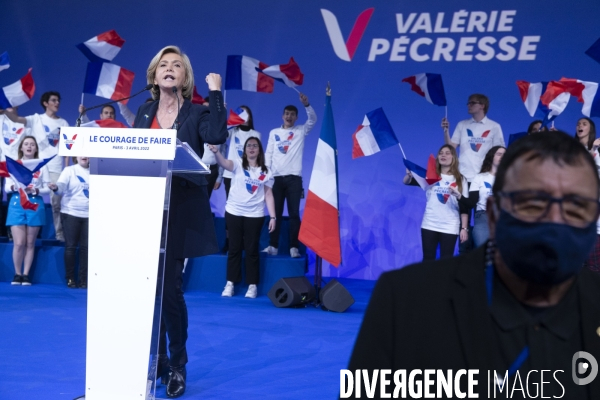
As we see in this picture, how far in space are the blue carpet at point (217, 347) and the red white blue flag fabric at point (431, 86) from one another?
268 cm

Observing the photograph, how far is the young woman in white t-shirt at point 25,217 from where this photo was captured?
7.76 meters

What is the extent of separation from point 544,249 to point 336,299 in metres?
5.80

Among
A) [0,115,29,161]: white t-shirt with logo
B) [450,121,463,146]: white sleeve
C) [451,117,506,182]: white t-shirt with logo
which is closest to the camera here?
[451,117,506,182]: white t-shirt with logo

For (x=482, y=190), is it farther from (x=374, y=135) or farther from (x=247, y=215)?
(x=247, y=215)

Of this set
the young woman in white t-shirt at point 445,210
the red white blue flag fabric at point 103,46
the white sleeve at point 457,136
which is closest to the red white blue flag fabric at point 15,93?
the red white blue flag fabric at point 103,46

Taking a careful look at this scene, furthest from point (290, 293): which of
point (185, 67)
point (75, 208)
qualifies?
point (185, 67)

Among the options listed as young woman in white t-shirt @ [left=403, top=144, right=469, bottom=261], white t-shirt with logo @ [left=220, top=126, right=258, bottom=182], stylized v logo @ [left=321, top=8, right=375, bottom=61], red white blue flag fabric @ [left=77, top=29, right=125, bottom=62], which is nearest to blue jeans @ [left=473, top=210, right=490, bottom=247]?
young woman in white t-shirt @ [left=403, top=144, right=469, bottom=261]

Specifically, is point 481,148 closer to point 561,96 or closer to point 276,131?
point 561,96

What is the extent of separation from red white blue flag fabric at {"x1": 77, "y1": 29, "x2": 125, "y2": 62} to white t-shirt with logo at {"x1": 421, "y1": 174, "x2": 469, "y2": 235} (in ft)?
12.1

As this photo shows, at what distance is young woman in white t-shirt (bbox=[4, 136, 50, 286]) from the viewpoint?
7.76 meters

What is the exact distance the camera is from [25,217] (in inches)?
306

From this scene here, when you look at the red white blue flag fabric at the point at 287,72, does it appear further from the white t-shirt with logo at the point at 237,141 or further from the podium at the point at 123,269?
the podium at the point at 123,269

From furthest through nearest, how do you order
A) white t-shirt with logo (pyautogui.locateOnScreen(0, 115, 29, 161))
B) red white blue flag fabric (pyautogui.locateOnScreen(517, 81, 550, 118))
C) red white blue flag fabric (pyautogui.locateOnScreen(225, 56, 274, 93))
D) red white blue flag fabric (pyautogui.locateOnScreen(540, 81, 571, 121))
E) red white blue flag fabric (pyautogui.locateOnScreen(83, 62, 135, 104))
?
white t-shirt with logo (pyautogui.locateOnScreen(0, 115, 29, 161)), red white blue flag fabric (pyautogui.locateOnScreen(225, 56, 274, 93)), red white blue flag fabric (pyautogui.locateOnScreen(517, 81, 550, 118)), red white blue flag fabric (pyautogui.locateOnScreen(83, 62, 135, 104)), red white blue flag fabric (pyautogui.locateOnScreen(540, 81, 571, 121))

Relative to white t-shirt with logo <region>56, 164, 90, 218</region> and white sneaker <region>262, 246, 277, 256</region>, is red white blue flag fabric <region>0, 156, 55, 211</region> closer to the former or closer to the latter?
white t-shirt with logo <region>56, 164, 90, 218</region>
